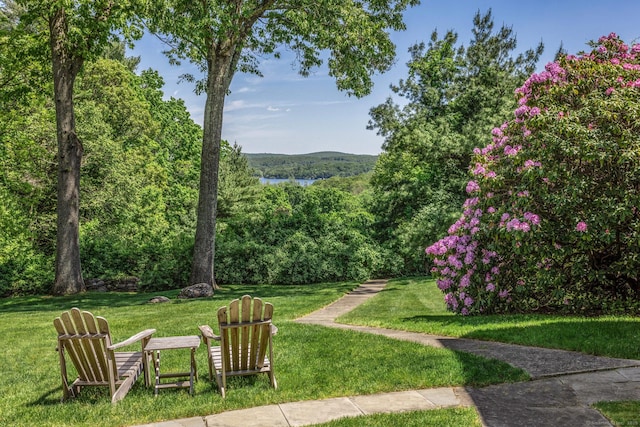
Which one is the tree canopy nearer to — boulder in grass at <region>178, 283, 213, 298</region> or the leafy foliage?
boulder in grass at <region>178, 283, 213, 298</region>

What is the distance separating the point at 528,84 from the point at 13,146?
19.3 m

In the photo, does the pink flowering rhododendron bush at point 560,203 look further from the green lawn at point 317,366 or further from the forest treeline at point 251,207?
the forest treeline at point 251,207

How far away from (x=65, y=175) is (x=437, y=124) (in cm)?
1623

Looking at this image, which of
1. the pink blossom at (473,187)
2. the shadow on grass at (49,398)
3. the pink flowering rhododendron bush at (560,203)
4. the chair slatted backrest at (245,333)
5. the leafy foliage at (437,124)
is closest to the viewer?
the chair slatted backrest at (245,333)

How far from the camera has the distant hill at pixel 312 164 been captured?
12250cm

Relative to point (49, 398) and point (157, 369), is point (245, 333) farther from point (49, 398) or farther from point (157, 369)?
point (49, 398)

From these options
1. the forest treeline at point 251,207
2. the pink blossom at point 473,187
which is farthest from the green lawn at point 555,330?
the forest treeline at point 251,207

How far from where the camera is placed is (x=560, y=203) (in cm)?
886

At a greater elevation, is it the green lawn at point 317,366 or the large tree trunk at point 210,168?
the large tree trunk at point 210,168

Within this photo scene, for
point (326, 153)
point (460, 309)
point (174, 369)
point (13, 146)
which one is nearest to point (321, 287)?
point (460, 309)

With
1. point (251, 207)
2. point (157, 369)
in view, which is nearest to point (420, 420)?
point (157, 369)

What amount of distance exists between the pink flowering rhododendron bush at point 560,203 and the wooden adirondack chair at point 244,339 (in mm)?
5339

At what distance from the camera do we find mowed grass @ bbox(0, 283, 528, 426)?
4969mm

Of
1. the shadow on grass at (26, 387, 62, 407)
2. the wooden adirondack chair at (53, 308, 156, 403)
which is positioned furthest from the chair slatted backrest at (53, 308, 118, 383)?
the shadow on grass at (26, 387, 62, 407)
